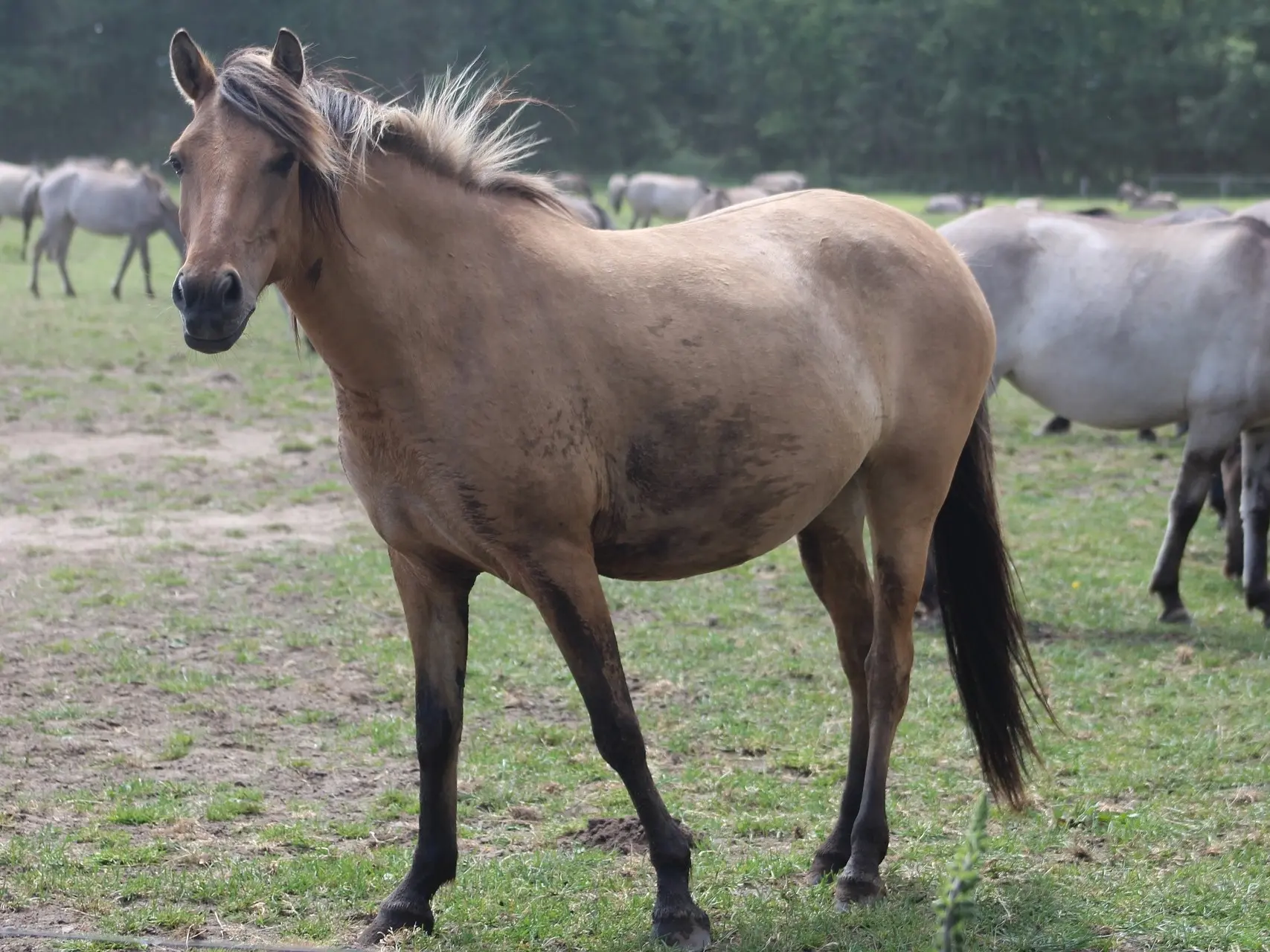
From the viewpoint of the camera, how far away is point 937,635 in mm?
6055

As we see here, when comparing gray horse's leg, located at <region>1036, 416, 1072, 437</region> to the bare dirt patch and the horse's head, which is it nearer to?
the bare dirt patch

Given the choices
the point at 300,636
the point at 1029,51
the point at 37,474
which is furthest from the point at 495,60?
the point at 300,636

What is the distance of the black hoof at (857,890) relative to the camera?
346 cm

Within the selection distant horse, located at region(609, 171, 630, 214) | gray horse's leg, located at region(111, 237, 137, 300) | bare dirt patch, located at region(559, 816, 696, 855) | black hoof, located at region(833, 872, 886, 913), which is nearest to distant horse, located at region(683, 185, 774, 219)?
gray horse's leg, located at region(111, 237, 137, 300)

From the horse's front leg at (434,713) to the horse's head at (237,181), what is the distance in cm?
86

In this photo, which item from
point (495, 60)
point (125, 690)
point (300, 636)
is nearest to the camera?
point (125, 690)

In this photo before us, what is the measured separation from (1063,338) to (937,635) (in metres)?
1.71

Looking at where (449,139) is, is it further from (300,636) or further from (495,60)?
(495,60)

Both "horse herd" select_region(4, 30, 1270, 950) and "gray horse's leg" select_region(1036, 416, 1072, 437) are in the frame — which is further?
"gray horse's leg" select_region(1036, 416, 1072, 437)

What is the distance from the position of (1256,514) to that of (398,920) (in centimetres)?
491

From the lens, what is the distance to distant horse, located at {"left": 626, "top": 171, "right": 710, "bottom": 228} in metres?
35.0

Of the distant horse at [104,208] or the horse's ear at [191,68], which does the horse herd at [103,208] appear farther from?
the horse's ear at [191,68]

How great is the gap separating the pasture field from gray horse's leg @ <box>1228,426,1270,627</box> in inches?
5.9

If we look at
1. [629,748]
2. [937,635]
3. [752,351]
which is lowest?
[937,635]
